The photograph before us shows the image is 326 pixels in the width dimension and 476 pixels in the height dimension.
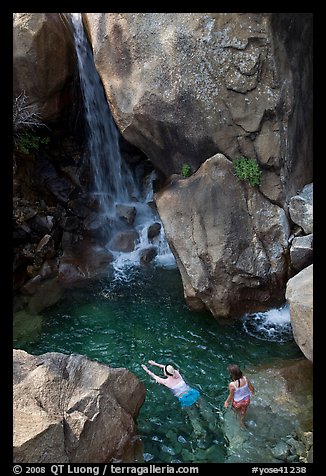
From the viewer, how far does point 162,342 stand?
10125mm

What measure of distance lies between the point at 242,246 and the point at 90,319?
14.1ft

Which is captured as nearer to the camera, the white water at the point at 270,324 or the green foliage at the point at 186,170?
the white water at the point at 270,324

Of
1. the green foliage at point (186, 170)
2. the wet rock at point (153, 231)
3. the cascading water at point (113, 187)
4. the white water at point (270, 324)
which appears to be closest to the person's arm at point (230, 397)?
the white water at point (270, 324)

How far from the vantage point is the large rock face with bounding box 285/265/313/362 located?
6902 millimetres

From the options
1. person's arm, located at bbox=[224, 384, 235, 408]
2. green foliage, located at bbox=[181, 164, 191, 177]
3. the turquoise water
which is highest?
green foliage, located at bbox=[181, 164, 191, 177]

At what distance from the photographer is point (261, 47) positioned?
9.45 meters

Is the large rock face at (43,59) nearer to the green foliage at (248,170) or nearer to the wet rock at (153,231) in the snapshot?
the wet rock at (153,231)

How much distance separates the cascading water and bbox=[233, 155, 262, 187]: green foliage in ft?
13.2

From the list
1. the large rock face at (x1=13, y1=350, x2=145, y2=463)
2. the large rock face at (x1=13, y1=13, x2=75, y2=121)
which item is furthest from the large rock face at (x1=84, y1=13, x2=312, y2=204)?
the large rock face at (x1=13, y1=350, x2=145, y2=463)

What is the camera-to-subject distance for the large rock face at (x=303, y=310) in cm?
690

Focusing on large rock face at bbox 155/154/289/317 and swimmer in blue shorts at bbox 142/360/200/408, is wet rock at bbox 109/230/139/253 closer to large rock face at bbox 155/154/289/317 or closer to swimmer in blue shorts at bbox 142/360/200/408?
large rock face at bbox 155/154/289/317

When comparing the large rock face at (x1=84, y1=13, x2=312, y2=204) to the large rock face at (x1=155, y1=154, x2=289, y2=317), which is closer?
the large rock face at (x1=84, y1=13, x2=312, y2=204)

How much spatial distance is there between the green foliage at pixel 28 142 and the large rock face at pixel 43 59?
682 millimetres

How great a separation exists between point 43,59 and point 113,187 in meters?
4.67
